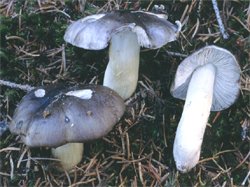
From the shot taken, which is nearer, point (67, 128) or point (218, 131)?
point (67, 128)

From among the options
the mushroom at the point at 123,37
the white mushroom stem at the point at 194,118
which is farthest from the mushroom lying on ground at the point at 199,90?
the mushroom at the point at 123,37

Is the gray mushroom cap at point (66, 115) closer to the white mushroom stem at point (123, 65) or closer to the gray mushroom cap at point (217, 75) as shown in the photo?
the white mushroom stem at point (123, 65)

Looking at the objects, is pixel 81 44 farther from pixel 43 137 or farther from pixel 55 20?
pixel 55 20

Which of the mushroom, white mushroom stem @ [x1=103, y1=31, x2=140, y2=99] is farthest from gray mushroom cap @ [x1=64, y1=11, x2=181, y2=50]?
white mushroom stem @ [x1=103, y1=31, x2=140, y2=99]

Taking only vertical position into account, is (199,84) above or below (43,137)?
above

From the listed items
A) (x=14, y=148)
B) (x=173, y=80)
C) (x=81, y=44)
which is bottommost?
(x=14, y=148)

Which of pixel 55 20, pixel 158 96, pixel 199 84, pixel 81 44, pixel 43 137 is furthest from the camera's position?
pixel 55 20

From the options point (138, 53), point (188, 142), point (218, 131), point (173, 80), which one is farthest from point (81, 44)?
point (218, 131)
